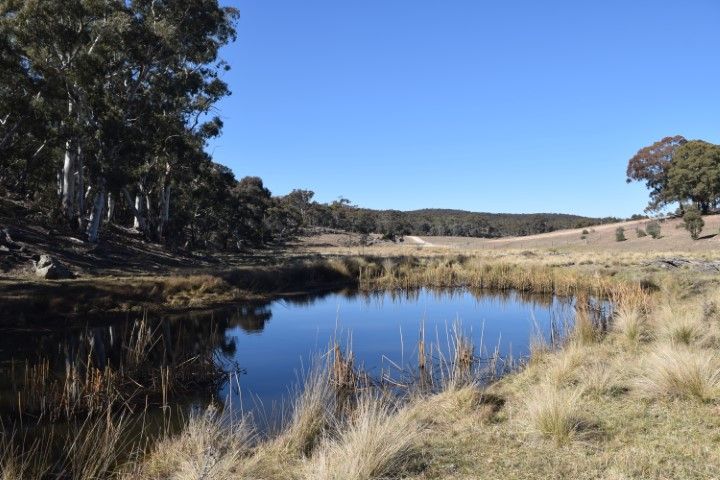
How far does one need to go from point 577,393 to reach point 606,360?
106 inches

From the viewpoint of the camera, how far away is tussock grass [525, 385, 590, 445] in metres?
5.20

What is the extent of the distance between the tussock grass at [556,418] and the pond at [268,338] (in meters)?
3.53

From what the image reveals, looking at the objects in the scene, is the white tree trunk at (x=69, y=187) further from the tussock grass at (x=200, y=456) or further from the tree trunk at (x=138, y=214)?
the tussock grass at (x=200, y=456)

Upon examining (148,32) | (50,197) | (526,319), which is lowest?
(526,319)

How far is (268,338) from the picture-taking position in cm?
1454

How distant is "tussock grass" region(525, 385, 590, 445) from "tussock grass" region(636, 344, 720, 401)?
1.08 m

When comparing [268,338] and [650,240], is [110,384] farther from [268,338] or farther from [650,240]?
[650,240]

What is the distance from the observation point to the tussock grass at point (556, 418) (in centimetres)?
520

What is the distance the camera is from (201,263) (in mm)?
28109

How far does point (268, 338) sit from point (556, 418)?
33.5ft

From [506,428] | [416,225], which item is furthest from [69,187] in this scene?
[416,225]

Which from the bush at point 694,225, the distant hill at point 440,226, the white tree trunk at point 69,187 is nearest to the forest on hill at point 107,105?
the white tree trunk at point 69,187

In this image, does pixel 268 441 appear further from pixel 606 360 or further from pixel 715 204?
pixel 715 204

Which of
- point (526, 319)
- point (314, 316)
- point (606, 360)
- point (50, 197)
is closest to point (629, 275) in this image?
point (526, 319)
